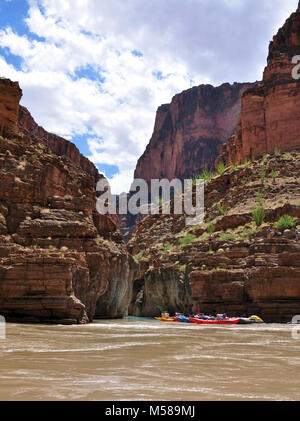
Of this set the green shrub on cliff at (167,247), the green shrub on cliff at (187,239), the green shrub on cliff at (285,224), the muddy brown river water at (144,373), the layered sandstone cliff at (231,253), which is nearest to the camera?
the muddy brown river water at (144,373)

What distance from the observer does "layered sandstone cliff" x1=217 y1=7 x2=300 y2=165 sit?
61.5m

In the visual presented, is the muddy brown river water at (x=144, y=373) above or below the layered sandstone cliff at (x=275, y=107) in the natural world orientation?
below

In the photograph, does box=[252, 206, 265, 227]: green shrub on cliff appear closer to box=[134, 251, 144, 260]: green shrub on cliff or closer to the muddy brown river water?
box=[134, 251, 144, 260]: green shrub on cliff

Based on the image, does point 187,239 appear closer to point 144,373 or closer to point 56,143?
point 144,373

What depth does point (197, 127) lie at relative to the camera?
12200 centimetres

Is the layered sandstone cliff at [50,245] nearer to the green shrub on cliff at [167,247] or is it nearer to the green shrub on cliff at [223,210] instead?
the green shrub on cliff at [167,247]

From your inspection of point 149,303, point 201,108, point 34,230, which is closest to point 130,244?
point 149,303

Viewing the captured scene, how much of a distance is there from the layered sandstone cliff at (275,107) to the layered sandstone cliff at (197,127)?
1919 inches

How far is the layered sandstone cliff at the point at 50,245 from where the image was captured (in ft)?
72.9

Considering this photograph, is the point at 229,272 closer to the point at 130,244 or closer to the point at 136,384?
the point at 136,384

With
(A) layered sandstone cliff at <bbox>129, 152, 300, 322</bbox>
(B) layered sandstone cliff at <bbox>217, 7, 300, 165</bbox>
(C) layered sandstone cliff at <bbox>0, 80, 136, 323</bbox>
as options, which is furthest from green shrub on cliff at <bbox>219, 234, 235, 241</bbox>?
(B) layered sandstone cliff at <bbox>217, 7, 300, 165</bbox>

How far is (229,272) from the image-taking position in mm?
34531

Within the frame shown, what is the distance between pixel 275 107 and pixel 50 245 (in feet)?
160

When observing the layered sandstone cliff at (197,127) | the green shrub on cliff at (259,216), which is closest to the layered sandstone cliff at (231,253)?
the green shrub on cliff at (259,216)
